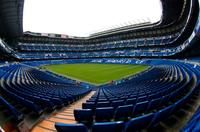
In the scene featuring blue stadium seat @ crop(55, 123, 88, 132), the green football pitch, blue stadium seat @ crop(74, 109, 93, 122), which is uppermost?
blue stadium seat @ crop(55, 123, 88, 132)

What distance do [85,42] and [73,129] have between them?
82.8 meters

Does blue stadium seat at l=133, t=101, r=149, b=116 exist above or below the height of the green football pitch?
above

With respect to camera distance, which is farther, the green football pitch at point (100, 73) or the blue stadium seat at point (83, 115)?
the green football pitch at point (100, 73)

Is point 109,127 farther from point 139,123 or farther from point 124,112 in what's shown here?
point 124,112

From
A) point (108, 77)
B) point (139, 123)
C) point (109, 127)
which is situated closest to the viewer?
point (109, 127)

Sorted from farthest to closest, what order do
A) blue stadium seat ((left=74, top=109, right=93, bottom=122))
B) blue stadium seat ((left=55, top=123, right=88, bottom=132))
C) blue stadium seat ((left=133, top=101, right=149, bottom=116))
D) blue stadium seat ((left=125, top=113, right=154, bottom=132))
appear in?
blue stadium seat ((left=133, top=101, right=149, bottom=116)) → blue stadium seat ((left=74, top=109, right=93, bottom=122)) → blue stadium seat ((left=125, top=113, right=154, bottom=132)) → blue stadium seat ((left=55, top=123, right=88, bottom=132))

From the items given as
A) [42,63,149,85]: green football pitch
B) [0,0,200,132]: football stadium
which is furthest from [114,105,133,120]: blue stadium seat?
[42,63,149,85]: green football pitch

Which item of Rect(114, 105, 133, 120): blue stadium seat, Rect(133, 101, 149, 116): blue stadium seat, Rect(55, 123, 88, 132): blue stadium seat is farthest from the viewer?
Rect(133, 101, 149, 116): blue stadium seat

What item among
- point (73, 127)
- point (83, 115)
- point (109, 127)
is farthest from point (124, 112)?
point (73, 127)

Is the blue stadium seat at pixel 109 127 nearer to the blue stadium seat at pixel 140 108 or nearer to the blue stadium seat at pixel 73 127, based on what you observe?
the blue stadium seat at pixel 73 127

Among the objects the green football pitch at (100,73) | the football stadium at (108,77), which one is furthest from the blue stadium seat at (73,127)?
the green football pitch at (100,73)

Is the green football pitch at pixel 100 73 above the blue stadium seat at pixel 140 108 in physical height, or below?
below

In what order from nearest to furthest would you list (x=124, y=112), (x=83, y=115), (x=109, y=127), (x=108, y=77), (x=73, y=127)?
(x=73, y=127) → (x=109, y=127) → (x=83, y=115) → (x=124, y=112) → (x=108, y=77)

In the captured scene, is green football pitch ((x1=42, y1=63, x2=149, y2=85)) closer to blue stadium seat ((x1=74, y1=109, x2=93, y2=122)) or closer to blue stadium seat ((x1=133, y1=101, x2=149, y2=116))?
blue stadium seat ((x1=133, y1=101, x2=149, y2=116))
